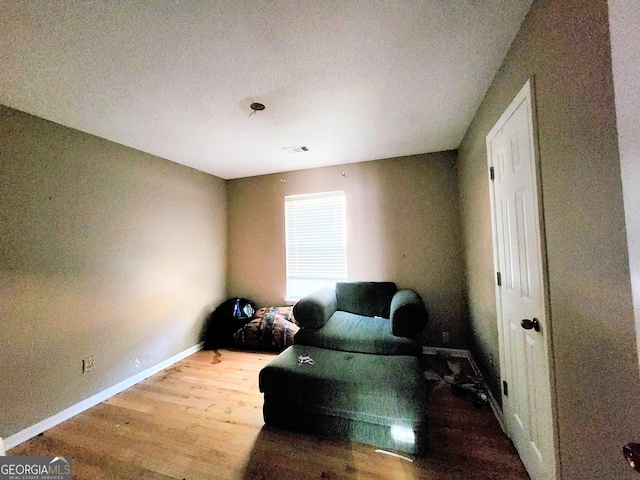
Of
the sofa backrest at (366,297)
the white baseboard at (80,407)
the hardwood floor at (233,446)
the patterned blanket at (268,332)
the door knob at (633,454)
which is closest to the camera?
the door knob at (633,454)

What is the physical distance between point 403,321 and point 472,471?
1.02 metres

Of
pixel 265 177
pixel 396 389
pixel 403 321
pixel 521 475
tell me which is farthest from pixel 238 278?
pixel 521 475

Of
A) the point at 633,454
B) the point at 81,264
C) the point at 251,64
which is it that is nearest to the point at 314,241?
the point at 251,64

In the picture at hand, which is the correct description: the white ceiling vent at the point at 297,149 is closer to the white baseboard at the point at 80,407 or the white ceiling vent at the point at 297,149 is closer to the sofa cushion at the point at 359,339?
the sofa cushion at the point at 359,339

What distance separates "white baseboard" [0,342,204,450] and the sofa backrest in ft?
7.16

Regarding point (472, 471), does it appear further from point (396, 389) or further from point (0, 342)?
point (0, 342)

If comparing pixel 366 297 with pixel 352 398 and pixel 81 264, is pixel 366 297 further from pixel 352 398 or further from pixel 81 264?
pixel 81 264

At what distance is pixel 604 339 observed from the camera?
770 mm

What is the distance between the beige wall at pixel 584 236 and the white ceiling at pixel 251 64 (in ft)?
1.50

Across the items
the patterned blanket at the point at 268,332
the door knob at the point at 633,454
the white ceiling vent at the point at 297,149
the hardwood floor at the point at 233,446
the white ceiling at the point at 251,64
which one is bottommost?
the hardwood floor at the point at 233,446

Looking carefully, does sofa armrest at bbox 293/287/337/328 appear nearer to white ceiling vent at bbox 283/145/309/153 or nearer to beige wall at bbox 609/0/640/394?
white ceiling vent at bbox 283/145/309/153

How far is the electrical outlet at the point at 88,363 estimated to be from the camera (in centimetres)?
212

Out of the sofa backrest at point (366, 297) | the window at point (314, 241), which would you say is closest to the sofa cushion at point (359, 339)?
the sofa backrest at point (366, 297)

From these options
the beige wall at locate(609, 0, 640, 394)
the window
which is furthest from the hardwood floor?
the window
